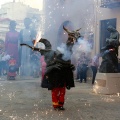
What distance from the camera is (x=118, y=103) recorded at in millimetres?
7727

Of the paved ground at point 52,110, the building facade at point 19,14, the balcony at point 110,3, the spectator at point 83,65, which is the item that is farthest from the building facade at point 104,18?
the paved ground at point 52,110

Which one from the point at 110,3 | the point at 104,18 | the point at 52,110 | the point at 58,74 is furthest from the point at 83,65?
the point at 52,110

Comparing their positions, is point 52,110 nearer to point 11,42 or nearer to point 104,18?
point 104,18

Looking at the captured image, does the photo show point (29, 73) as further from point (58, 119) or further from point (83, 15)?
point (58, 119)

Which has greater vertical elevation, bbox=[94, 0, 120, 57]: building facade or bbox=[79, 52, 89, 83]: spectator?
bbox=[94, 0, 120, 57]: building facade

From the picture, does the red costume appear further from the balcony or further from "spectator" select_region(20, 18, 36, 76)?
the balcony

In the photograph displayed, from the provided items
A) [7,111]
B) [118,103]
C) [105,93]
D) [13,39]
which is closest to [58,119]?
[7,111]

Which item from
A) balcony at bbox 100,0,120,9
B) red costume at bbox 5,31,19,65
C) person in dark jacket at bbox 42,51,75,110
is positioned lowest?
person in dark jacket at bbox 42,51,75,110

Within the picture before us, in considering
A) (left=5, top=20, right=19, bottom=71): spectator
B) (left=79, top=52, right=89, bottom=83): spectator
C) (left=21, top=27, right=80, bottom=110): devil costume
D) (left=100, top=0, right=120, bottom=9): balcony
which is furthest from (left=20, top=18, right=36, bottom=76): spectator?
(left=21, top=27, right=80, bottom=110): devil costume

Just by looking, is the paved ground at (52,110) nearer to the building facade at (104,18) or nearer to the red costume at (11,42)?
the building facade at (104,18)

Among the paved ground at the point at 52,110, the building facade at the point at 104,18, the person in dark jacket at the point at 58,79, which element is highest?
the building facade at the point at 104,18

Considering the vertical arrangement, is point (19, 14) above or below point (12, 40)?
above

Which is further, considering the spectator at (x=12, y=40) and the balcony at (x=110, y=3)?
the spectator at (x=12, y=40)

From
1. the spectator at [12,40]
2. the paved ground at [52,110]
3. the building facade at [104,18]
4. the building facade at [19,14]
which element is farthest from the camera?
the building facade at [19,14]
